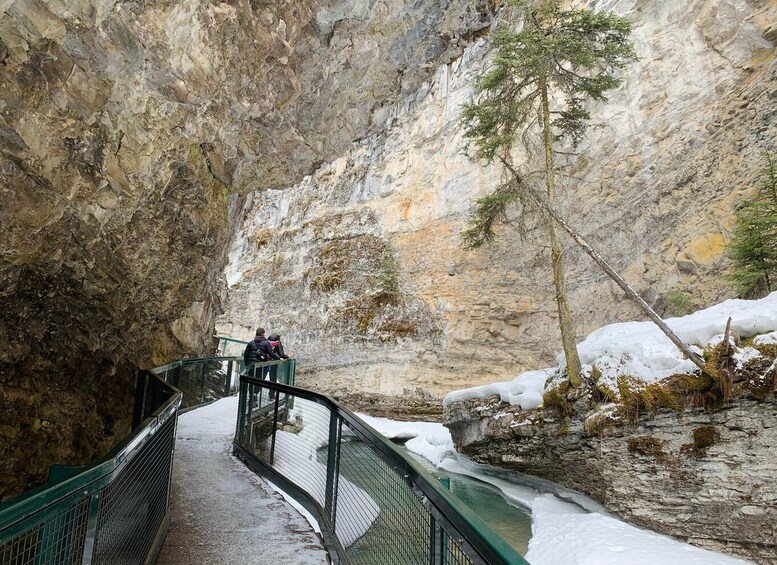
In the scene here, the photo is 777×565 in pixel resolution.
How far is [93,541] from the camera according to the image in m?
2.02

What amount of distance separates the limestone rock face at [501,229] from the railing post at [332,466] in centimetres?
1435

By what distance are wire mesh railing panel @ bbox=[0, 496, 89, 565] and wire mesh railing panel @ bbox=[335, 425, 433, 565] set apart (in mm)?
1465

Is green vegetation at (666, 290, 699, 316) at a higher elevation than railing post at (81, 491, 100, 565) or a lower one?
higher

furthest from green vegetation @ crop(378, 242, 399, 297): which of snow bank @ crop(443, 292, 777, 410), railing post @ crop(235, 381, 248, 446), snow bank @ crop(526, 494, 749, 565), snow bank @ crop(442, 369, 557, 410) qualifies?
railing post @ crop(235, 381, 248, 446)

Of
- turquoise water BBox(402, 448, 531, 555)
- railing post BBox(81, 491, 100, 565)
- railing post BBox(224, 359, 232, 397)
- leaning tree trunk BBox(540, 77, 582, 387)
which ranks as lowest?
turquoise water BBox(402, 448, 531, 555)

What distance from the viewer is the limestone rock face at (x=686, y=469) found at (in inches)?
315

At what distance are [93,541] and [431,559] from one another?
58.7 inches

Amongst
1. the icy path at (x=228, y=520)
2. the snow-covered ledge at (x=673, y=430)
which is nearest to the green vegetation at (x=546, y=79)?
the snow-covered ledge at (x=673, y=430)

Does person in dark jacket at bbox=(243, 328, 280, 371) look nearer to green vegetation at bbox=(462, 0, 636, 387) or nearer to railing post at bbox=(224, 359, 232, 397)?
railing post at bbox=(224, 359, 232, 397)

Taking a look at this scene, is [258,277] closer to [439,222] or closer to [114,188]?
[439,222]

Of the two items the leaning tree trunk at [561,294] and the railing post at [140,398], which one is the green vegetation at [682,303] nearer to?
the leaning tree trunk at [561,294]

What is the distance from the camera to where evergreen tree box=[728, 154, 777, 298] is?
11.9m

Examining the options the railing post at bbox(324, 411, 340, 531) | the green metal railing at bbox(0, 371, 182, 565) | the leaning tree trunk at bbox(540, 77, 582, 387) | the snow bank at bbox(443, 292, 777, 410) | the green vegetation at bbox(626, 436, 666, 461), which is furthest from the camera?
the leaning tree trunk at bbox(540, 77, 582, 387)

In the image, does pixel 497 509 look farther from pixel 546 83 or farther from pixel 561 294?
pixel 546 83
